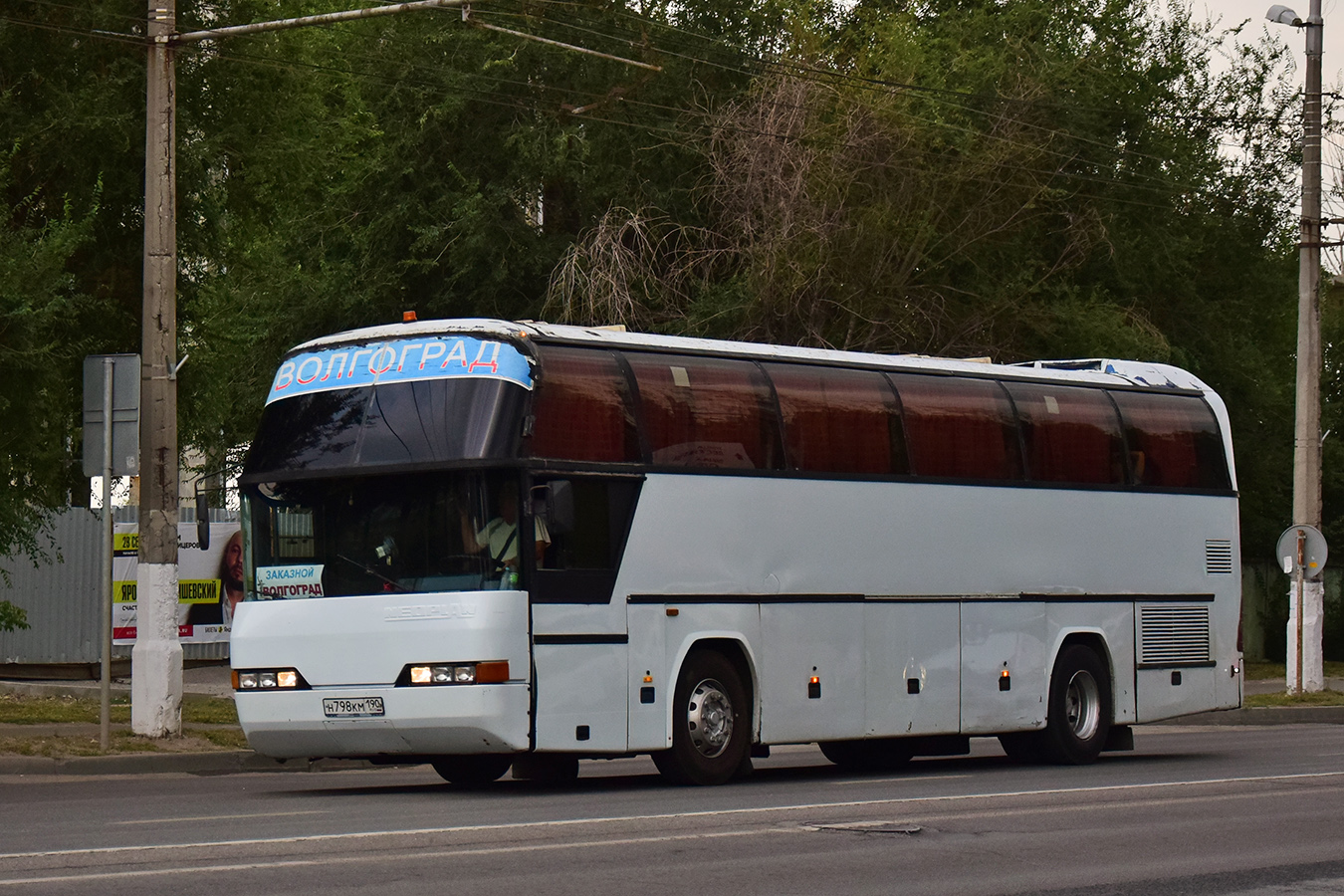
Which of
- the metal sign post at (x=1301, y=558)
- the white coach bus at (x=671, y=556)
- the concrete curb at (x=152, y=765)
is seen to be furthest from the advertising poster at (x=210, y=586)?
the white coach bus at (x=671, y=556)

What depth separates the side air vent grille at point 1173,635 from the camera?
65.8 feet

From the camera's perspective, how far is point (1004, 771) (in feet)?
58.9

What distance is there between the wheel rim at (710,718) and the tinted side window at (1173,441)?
5.85m

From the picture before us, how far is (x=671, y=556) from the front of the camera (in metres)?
15.7

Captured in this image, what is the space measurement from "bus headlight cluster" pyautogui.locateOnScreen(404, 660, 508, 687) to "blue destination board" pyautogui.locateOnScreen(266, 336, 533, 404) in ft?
6.54

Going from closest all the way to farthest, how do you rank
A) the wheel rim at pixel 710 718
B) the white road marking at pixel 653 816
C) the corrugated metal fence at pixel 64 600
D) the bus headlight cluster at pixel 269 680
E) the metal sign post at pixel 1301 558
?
the white road marking at pixel 653 816, the bus headlight cluster at pixel 269 680, the wheel rim at pixel 710 718, the metal sign post at pixel 1301 558, the corrugated metal fence at pixel 64 600

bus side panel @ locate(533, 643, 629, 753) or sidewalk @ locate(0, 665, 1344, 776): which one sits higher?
bus side panel @ locate(533, 643, 629, 753)

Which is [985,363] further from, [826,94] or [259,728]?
[826,94]

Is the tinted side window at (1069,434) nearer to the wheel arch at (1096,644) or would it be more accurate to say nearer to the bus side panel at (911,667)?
the wheel arch at (1096,644)

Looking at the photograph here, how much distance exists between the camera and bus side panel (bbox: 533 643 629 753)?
14664mm

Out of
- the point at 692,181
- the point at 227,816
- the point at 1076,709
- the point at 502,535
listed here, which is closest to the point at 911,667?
the point at 1076,709

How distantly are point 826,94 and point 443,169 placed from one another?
22.2 ft

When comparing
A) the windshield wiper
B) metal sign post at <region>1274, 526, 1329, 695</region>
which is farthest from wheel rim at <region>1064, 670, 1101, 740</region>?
metal sign post at <region>1274, 526, 1329, 695</region>

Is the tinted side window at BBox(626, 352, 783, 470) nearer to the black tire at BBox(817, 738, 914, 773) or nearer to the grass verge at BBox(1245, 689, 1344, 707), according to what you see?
the black tire at BBox(817, 738, 914, 773)
